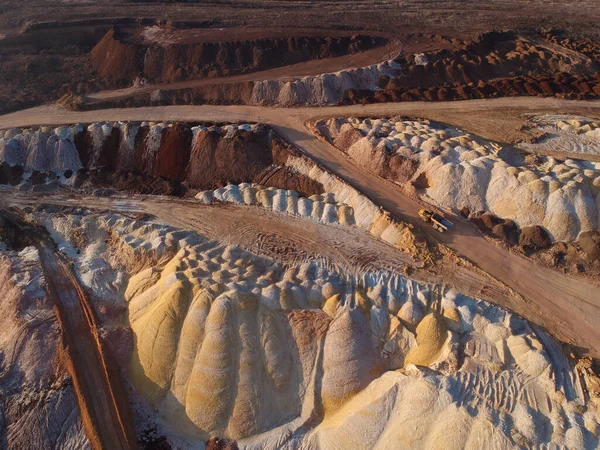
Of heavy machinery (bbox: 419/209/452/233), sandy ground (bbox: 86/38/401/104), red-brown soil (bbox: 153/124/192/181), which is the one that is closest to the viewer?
heavy machinery (bbox: 419/209/452/233)

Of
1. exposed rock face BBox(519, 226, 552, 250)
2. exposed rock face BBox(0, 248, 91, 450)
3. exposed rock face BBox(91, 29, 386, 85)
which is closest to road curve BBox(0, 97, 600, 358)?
exposed rock face BBox(519, 226, 552, 250)

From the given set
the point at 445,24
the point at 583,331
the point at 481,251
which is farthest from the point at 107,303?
the point at 445,24

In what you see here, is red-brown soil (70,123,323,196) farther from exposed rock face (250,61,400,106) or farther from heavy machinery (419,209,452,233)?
heavy machinery (419,209,452,233)

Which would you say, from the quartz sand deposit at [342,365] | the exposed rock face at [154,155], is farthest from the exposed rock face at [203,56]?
the quartz sand deposit at [342,365]

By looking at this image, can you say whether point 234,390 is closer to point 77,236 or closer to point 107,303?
point 107,303

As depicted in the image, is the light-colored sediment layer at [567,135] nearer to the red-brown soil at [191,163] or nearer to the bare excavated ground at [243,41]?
Answer: the bare excavated ground at [243,41]

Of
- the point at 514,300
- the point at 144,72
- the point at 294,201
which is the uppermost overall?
the point at 144,72
